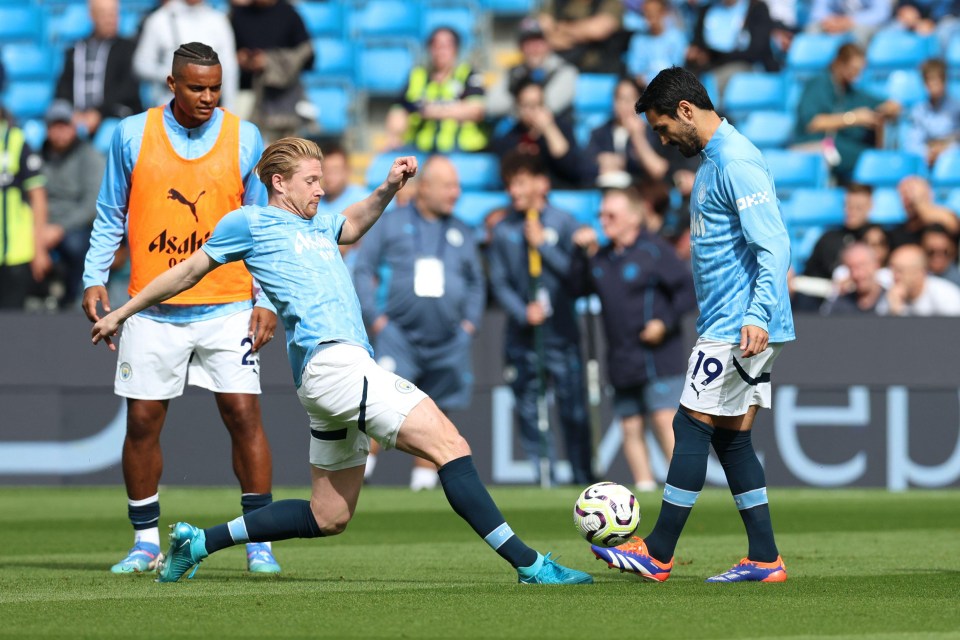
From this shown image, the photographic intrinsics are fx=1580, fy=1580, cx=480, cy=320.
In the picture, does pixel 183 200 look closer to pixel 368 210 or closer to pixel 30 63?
pixel 368 210

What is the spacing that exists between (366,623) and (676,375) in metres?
7.44

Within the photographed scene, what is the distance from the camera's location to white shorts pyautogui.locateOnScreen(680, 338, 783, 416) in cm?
666

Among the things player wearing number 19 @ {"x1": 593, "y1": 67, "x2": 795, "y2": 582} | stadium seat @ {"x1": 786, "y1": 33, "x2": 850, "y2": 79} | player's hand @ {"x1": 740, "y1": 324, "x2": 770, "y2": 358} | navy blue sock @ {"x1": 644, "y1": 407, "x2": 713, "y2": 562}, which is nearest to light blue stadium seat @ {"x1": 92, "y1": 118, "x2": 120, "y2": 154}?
stadium seat @ {"x1": 786, "y1": 33, "x2": 850, "y2": 79}

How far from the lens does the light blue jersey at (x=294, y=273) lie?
21.2 feet

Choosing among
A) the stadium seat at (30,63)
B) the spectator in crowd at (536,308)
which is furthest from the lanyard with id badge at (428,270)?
the stadium seat at (30,63)

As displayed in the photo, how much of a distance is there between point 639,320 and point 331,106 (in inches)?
249

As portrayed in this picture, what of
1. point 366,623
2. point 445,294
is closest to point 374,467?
point 445,294

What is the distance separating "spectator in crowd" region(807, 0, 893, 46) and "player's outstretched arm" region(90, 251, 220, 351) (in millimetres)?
12521

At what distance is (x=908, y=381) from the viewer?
12.9m

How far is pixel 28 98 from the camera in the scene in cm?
1878

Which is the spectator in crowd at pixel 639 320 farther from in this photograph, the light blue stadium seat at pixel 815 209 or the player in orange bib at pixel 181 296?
the player in orange bib at pixel 181 296

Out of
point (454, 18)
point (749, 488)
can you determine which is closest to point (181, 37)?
point (454, 18)

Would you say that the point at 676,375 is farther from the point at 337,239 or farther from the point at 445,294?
the point at 337,239

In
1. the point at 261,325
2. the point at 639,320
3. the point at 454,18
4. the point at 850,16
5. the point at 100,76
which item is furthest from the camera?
the point at 454,18
